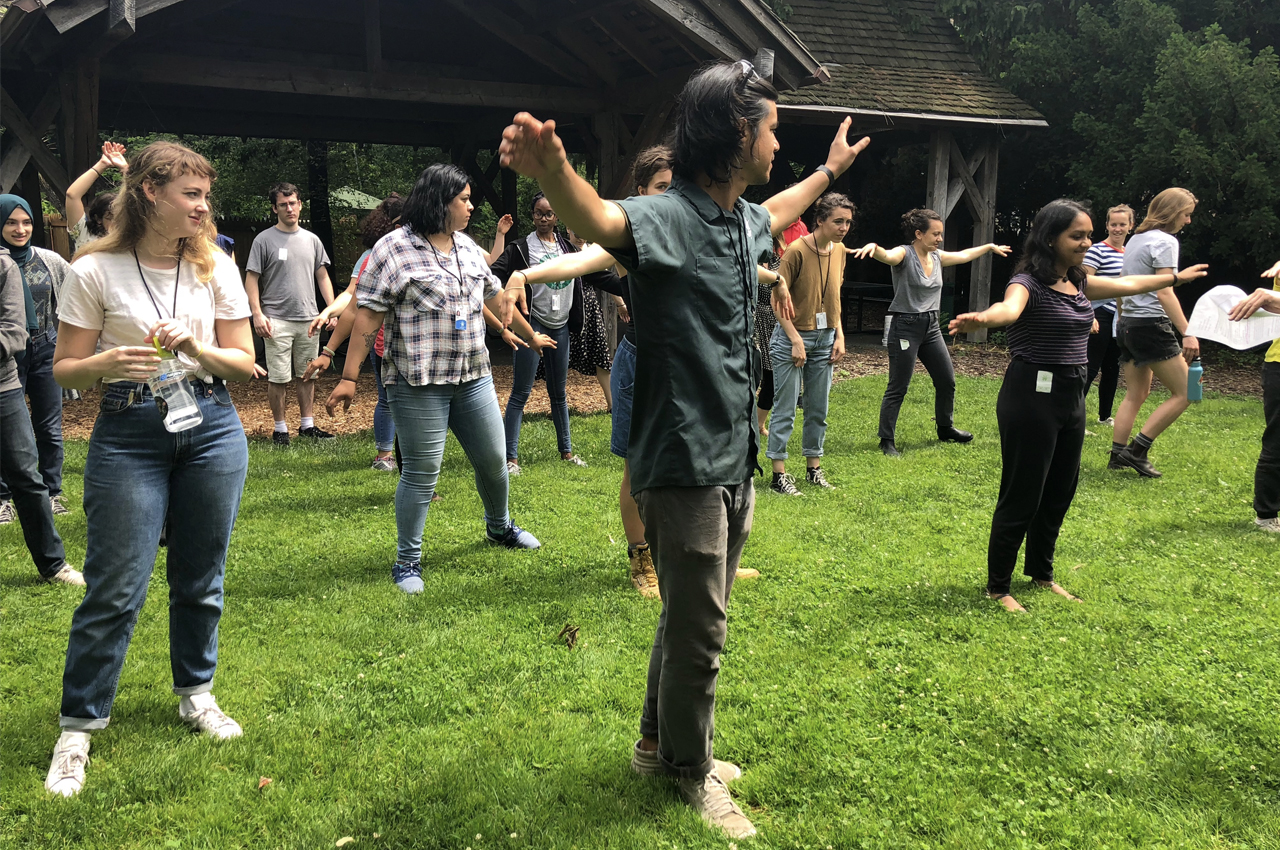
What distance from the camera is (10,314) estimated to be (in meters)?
4.40

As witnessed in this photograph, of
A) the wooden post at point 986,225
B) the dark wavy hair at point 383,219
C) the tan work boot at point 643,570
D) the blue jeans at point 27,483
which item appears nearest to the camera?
the blue jeans at point 27,483

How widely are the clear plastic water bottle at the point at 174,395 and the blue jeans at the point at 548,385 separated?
164 inches

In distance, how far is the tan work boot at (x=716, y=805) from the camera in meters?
2.76

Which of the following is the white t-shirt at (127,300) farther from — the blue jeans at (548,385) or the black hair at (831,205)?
the black hair at (831,205)

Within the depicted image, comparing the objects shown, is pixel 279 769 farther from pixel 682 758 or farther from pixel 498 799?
pixel 682 758

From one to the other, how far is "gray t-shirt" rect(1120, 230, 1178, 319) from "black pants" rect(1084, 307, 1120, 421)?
1105 millimetres

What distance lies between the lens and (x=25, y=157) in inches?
349

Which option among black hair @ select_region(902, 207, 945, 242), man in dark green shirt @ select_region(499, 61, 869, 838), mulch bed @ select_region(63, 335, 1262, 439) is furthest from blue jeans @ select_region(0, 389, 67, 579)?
black hair @ select_region(902, 207, 945, 242)

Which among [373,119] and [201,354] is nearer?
[201,354]

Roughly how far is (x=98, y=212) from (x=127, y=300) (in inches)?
98.3

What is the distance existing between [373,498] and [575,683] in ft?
10.9

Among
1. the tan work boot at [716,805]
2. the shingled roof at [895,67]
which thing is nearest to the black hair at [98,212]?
the tan work boot at [716,805]

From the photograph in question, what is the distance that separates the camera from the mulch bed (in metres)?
9.31

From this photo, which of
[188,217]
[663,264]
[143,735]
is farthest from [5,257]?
[663,264]
